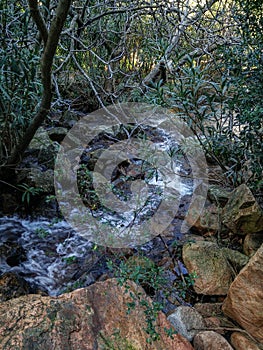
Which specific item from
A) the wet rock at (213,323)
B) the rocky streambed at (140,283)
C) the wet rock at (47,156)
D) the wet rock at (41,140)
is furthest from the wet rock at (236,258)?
the wet rock at (41,140)

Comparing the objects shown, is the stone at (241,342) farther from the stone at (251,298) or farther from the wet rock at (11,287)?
the wet rock at (11,287)

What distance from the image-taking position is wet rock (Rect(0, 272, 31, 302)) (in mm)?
2107

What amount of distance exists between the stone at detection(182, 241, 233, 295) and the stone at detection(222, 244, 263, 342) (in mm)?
362

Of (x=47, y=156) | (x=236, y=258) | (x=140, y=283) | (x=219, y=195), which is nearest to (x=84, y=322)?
(x=140, y=283)

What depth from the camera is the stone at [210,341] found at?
5.53ft

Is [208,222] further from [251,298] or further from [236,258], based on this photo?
[251,298]

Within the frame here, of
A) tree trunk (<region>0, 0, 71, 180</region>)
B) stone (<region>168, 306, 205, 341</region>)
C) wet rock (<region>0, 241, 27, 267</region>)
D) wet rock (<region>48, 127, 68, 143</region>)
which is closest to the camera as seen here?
tree trunk (<region>0, 0, 71, 180</region>)

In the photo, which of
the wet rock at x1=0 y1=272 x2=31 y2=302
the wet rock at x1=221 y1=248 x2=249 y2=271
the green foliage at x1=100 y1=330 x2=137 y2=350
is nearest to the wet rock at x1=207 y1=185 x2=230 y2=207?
the wet rock at x1=221 y1=248 x2=249 y2=271

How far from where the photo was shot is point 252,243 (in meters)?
2.46

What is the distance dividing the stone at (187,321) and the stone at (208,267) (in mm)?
301

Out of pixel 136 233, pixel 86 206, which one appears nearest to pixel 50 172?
pixel 86 206

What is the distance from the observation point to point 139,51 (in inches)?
198

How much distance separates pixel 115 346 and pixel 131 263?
810mm

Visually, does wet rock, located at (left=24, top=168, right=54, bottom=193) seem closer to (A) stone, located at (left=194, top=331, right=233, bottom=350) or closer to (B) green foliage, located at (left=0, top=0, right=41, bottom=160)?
(B) green foliage, located at (left=0, top=0, right=41, bottom=160)
